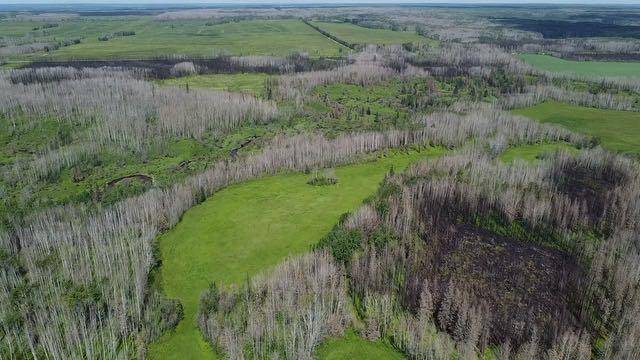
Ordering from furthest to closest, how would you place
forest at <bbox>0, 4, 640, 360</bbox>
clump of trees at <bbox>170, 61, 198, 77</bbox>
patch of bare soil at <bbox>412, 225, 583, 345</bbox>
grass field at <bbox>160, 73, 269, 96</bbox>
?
clump of trees at <bbox>170, 61, 198, 77</bbox>, grass field at <bbox>160, 73, 269, 96</bbox>, patch of bare soil at <bbox>412, 225, 583, 345</bbox>, forest at <bbox>0, 4, 640, 360</bbox>

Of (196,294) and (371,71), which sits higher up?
(371,71)

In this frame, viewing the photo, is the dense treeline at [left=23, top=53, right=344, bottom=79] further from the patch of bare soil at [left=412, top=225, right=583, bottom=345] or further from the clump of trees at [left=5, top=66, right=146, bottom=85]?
the patch of bare soil at [left=412, top=225, right=583, bottom=345]

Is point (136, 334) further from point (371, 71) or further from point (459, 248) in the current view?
point (371, 71)

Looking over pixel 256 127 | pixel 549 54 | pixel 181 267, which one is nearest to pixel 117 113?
pixel 256 127

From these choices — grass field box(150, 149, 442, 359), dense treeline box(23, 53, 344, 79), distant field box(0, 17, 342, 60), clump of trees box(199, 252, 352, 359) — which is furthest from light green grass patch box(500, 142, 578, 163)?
distant field box(0, 17, 342, 60)

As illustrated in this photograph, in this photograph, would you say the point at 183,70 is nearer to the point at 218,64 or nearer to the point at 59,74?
the point at 218,64

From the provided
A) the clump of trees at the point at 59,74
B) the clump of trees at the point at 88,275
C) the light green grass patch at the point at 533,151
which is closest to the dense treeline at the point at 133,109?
the clump of trees at the point at 59,74

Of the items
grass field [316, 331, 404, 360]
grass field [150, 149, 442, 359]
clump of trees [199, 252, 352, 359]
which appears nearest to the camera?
clump of trees [199, 252, 352, 359]
